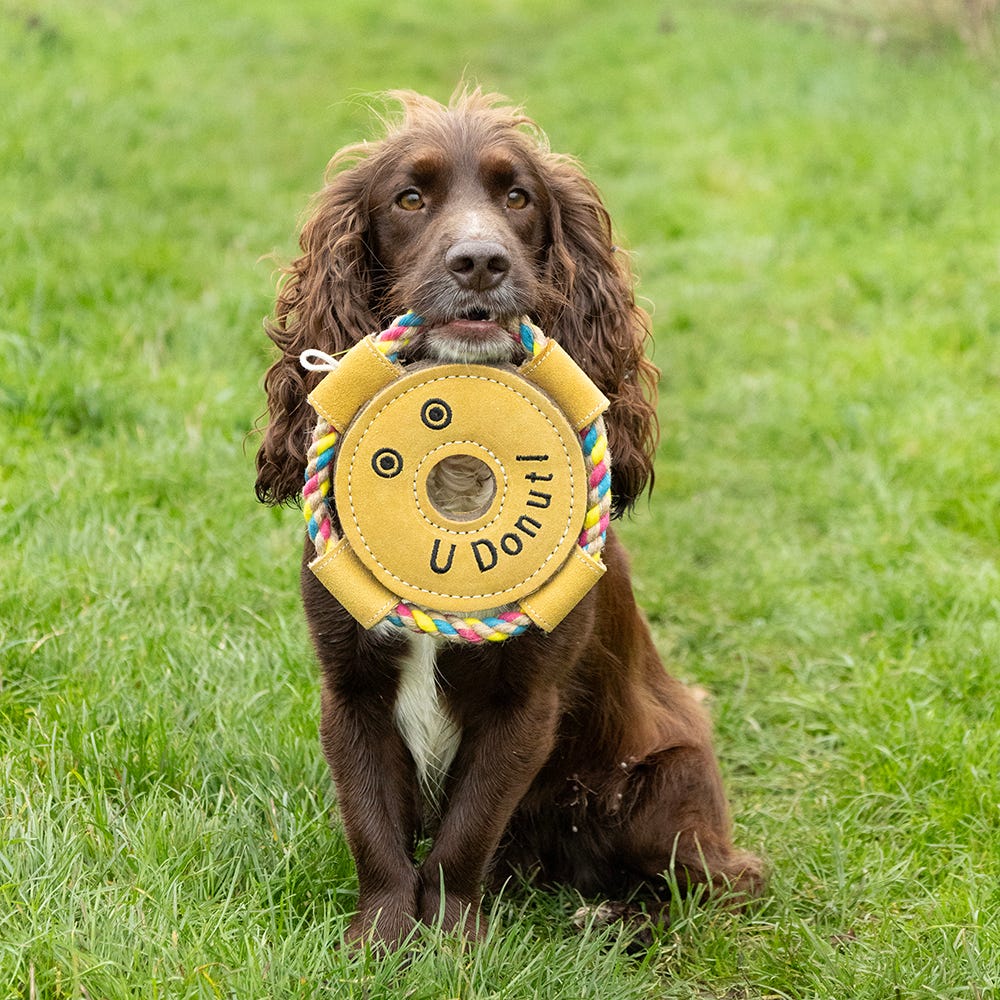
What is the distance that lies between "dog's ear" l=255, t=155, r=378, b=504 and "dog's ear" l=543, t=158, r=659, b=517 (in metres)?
0.46

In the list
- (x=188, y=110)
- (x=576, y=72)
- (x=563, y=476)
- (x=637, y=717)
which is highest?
(x=576, y=72)

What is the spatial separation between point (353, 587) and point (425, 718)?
427 millimetres

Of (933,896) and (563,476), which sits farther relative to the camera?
(933,896)

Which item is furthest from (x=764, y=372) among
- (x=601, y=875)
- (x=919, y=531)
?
(x=601, y=875)

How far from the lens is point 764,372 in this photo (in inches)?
266

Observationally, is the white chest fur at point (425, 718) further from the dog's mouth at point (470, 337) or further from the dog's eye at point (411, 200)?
the dog's eye at point (411, 200)

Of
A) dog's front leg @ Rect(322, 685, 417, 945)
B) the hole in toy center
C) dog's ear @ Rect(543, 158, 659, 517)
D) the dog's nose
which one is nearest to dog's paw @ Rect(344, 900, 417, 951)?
dog's front leg @ Rect(322, 685, 417, 945)

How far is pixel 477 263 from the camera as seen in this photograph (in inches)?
111

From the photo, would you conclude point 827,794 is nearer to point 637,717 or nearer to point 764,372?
point 637,717

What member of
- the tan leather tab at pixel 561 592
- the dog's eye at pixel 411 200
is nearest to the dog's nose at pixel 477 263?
the dog's eye at pixel 411 200

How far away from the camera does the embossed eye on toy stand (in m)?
2.75

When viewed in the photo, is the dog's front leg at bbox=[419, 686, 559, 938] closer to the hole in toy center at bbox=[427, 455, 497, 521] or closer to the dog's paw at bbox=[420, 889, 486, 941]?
the dog's paw at bbox=[420, 889, 486, 941]

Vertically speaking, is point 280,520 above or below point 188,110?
below

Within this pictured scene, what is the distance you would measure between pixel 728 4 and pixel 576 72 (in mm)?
2610
